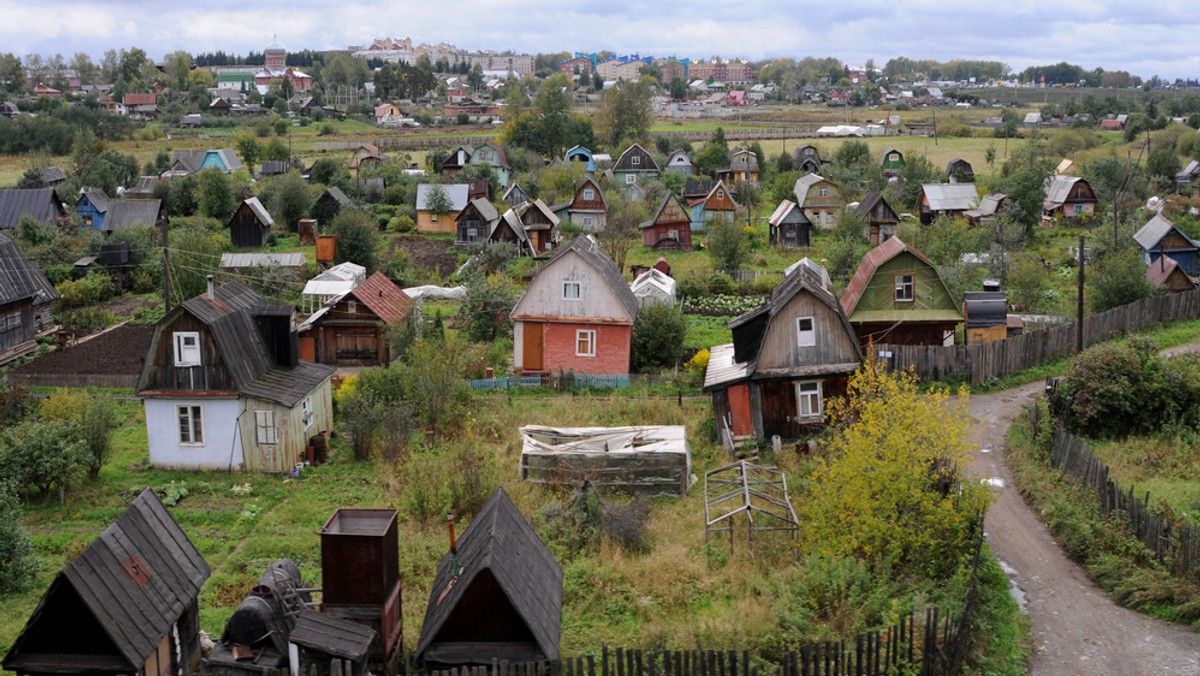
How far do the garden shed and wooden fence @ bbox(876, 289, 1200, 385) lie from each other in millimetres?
9039

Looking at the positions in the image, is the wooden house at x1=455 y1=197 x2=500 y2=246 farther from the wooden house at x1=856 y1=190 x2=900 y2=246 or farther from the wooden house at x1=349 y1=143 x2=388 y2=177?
the wooden house at x1=349 y1=143 x2=388 y2=177

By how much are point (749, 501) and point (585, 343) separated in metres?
13.8

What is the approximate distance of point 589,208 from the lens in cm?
6375

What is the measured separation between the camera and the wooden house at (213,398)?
26500mm

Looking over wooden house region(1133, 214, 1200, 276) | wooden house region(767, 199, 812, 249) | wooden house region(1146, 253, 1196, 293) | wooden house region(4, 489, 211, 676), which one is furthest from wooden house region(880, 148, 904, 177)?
wooden house region(4, 489, 211, 676)

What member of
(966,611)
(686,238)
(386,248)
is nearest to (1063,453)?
(966,611)

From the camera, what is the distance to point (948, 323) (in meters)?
33.8

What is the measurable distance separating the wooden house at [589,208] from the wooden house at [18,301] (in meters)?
30.2

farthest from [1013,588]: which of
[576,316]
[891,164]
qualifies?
[891,164]

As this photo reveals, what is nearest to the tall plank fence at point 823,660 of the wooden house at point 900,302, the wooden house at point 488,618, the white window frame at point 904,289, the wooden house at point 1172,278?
the wooden house at point 488,618

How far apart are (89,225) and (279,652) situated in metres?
53.5

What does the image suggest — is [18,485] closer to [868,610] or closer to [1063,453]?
[868,610]

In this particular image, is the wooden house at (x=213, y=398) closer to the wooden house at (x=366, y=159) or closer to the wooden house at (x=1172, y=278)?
the wooden house at (x=1172, y=278)

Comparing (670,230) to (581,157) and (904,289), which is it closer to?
(904,289)
